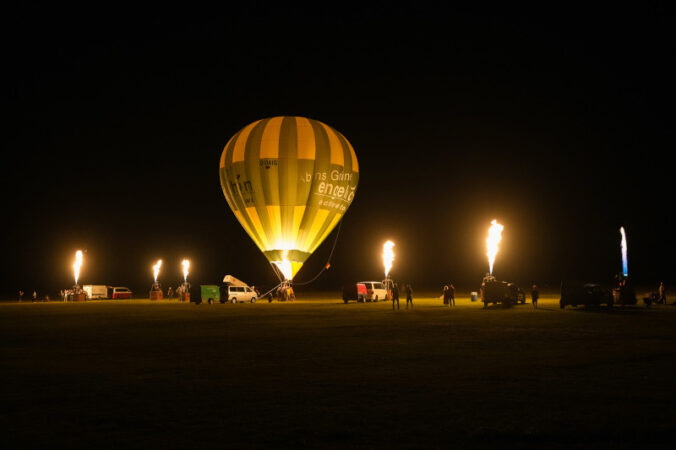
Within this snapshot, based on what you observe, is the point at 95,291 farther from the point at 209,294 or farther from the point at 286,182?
the point at 286,182

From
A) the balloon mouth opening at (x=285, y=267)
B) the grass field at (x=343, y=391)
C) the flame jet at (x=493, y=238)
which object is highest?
the flame jet at (x=493, y=238)

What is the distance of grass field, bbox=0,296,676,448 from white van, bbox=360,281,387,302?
1171 inches

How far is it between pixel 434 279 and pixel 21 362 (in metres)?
76.7

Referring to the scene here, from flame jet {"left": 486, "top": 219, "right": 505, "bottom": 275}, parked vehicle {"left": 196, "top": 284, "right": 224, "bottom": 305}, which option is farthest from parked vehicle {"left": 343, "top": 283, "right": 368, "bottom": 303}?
parked vehicle {"left": 196, "top": 284, "right": 224, "bottom": 305}

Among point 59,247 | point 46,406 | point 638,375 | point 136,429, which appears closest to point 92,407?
point 46,406

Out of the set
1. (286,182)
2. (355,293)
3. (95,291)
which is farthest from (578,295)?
(95,291)

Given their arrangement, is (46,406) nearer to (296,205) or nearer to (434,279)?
(296,205)

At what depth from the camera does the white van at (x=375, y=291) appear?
47.1 m

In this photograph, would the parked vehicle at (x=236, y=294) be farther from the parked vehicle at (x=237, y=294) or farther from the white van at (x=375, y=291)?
the white van at (x=375, y=291)

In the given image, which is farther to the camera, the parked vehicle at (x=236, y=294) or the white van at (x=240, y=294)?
the white van at (x=240, y=294)

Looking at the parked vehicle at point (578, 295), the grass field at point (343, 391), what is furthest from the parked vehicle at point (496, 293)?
the grass field at point (343, 391)

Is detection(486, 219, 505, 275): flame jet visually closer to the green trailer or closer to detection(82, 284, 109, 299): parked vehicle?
the green trailer

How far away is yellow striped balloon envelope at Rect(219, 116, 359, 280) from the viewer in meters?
40.4

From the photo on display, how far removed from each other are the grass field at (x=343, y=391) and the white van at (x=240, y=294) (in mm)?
32020
